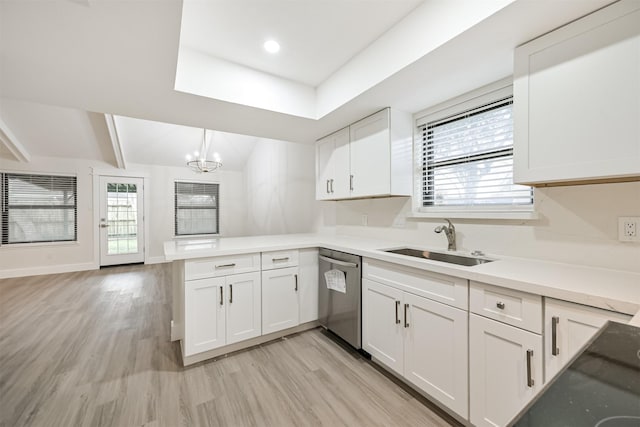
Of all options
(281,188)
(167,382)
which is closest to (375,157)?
(167,382)

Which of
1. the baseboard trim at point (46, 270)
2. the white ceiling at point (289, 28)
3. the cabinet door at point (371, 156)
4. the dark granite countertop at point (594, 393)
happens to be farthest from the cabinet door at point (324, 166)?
the baseboard trim at point (46, 270)

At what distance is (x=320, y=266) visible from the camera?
2.64 m

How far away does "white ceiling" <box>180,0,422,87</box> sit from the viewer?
1.57m

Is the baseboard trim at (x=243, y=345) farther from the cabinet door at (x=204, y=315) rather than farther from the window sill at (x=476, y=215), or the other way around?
the window sill at (x=476, y=215)

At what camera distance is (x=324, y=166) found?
308 cm

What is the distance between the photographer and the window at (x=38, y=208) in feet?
15.9

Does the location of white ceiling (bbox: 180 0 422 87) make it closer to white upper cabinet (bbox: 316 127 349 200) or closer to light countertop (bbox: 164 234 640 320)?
white upper cabinet (bbox: 316 127 349 200)

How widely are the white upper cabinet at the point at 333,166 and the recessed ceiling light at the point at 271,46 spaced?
1016 mm

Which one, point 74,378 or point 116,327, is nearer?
point 74,378

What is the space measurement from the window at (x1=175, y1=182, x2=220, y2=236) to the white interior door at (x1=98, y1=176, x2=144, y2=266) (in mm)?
807

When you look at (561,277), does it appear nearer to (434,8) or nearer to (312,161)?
(434,8)

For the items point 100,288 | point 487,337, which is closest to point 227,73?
point 487,337

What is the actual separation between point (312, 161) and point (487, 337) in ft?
10.2

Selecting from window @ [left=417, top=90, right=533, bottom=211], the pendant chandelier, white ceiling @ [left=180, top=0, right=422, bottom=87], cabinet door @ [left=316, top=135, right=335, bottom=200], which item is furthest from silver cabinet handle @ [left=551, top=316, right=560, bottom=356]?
the pendant chandelier
